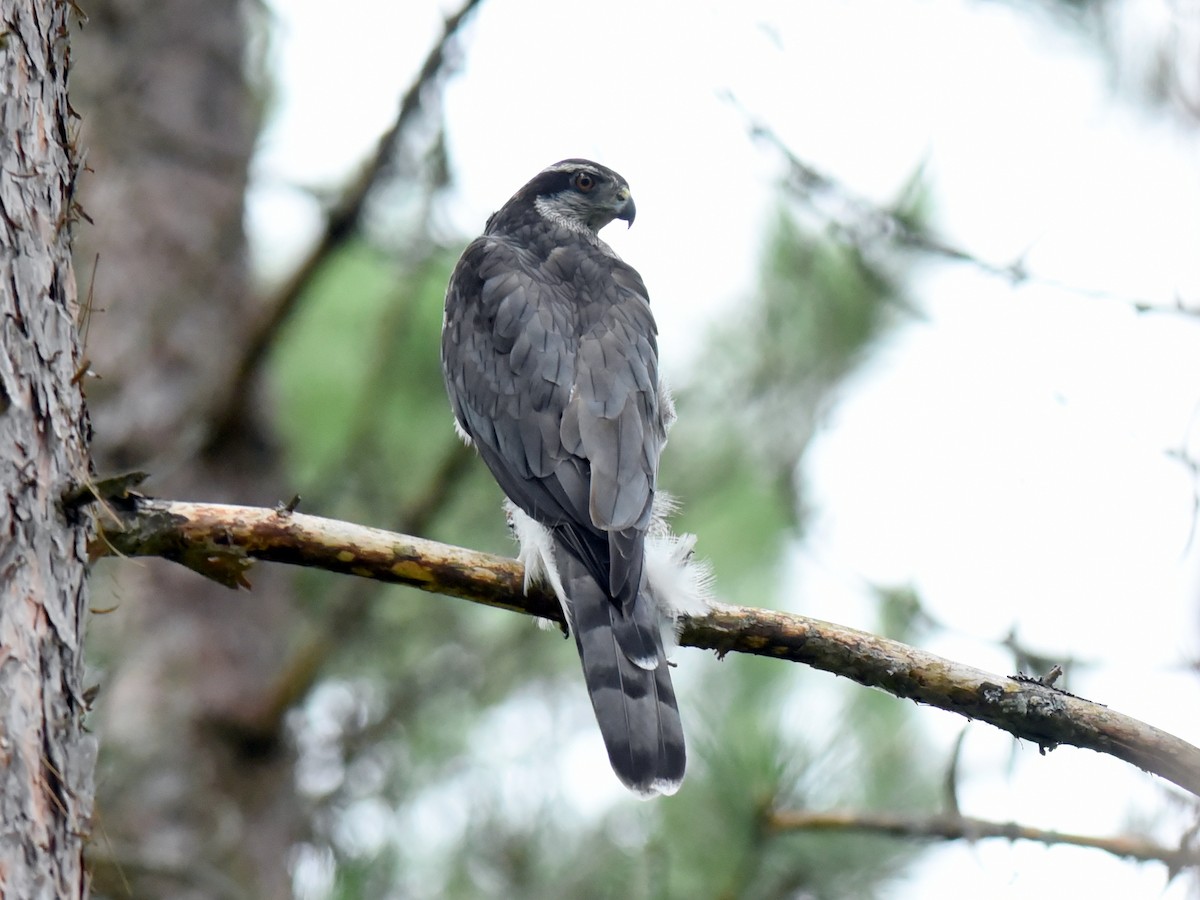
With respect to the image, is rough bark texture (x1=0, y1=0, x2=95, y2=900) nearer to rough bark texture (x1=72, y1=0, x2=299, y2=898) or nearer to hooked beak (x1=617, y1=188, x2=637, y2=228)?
rough bark texture (x1=72, y1=0, x2=299, y2=898)

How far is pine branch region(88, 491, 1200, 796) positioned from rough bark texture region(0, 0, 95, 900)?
0.25 m

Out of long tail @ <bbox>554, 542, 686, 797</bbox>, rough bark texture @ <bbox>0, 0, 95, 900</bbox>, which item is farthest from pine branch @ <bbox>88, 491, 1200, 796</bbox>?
long tail @ <bbox>554, 542, 686, 797</bbox>

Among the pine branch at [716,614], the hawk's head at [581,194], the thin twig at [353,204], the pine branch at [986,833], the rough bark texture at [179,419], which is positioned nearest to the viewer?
the pine branch at [716,614]

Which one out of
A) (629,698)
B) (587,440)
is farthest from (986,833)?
(587,440)

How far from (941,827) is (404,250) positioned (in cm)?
311

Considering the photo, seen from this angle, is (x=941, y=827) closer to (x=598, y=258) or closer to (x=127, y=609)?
(x=598, y=258)

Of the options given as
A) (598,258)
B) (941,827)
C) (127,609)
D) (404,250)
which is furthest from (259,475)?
(941,827)

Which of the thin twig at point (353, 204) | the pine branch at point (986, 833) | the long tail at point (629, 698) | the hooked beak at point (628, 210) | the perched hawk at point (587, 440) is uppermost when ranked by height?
the hooked beak at point (628, 210)

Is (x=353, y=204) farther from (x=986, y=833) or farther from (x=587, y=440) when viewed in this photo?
(x=986, y=833)

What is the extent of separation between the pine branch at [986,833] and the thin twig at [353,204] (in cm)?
243

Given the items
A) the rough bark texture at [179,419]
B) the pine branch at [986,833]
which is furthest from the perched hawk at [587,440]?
the rough bark texture at [179,419]

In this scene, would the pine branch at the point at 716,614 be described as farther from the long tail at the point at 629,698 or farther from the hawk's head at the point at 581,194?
the hawk's head at the point at 581,194

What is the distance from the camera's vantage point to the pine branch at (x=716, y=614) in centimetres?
280

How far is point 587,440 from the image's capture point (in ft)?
12.9
